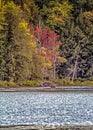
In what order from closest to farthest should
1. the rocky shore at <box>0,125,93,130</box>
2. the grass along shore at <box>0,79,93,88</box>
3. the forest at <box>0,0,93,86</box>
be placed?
1. the rocky shore at <box>0,125,93,130</box>
2. the grass along shore at <box>0,79,93,88</box>
3. the forest at <box>0,0,93,86</box>

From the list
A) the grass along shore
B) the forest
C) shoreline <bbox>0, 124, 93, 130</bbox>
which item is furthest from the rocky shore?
the forest

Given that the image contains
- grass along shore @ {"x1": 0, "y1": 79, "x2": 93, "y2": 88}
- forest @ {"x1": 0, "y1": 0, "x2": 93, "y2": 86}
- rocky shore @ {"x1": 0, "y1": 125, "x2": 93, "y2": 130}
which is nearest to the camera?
rocky shore @ {"x1": 0, "y1": 125, "x2": 93, "y2": 130}

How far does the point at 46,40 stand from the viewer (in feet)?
301

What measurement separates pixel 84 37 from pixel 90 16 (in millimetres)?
6387

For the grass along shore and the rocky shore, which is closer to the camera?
the rocky shore

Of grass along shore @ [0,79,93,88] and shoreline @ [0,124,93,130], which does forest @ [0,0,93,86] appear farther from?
shoreline @ [0,124,93,130]

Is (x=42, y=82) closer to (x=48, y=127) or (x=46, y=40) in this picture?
(x=46, y=40)

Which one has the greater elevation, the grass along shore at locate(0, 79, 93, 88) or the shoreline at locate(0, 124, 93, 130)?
the shoreline at locate(0, 124, 93, 130)

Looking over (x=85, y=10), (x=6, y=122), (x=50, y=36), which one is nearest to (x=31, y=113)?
(x=6, y=122)

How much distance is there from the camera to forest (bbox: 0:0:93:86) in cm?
7962

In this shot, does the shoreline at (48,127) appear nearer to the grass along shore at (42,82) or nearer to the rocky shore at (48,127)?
the rocky shore at (48,127)

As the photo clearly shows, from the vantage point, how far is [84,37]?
9850 cm

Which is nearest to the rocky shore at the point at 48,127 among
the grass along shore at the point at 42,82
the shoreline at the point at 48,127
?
the shoreline at the point at 48,127

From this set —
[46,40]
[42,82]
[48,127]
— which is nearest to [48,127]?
[48,127]
